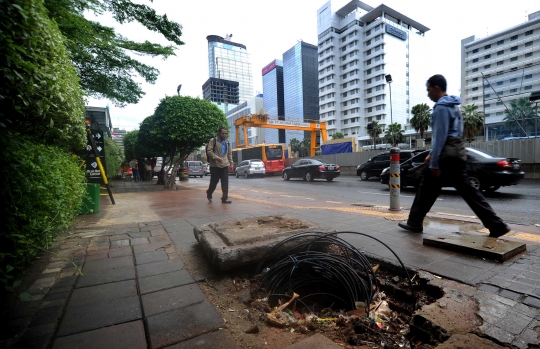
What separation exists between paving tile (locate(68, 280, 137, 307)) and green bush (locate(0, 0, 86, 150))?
124 centimetres

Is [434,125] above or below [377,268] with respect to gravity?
above

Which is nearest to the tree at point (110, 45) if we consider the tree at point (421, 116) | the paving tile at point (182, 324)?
the paving tile at point (182, 324)

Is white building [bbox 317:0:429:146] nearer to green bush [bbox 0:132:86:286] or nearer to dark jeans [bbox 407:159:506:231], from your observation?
dark jeans [bbox 407:159:506:231]

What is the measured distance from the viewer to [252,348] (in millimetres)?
1451

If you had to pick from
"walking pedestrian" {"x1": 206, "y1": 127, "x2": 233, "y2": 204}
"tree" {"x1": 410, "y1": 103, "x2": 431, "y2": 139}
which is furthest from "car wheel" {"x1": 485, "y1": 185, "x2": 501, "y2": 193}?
"tree" {"x1": 410, "y1": 103, "x2": 431, "y2": 139}

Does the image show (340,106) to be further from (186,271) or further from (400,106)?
(186,271)

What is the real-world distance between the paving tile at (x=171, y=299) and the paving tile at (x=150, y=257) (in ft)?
2.42

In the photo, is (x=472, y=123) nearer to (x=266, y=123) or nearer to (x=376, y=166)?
(x=266, y=123)

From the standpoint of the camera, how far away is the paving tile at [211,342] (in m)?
1.43

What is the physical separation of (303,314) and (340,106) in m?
84.4

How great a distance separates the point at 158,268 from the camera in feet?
8.20

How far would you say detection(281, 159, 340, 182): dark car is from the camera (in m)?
15.3

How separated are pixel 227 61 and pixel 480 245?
119 m

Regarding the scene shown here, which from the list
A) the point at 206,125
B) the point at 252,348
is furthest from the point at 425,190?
the point at 206,125
